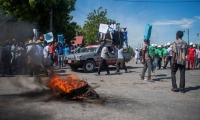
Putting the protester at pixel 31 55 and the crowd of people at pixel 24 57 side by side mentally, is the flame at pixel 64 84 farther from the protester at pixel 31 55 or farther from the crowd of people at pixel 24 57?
the protester at pixel 31 55

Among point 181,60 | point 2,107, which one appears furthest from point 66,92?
point 181,60

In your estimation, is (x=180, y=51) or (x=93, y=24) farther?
(x=93, y=24)

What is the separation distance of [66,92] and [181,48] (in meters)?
4.41

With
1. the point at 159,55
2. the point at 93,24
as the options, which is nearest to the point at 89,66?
the point at 159,55

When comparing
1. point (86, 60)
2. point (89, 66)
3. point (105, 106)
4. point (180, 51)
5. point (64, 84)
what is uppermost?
point (180, 51)

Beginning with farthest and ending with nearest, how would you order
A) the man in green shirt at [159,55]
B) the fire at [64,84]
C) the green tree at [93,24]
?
the green tree at [93,24] < the man in green shirt at [159,55] < the fire at [64,84]

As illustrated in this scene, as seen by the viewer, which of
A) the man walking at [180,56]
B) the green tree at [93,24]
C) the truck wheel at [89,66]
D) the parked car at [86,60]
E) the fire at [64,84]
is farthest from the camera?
the green tree at [93,24]

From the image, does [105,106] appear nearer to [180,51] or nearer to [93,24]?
[180,51]

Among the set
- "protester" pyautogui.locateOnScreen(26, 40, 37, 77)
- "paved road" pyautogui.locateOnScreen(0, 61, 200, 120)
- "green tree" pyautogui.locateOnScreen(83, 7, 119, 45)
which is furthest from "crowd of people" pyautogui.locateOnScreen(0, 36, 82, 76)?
"green tree" pyautogui.locateOnScreen(83, 7, 119, 45)

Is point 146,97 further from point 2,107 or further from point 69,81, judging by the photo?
point 2,107

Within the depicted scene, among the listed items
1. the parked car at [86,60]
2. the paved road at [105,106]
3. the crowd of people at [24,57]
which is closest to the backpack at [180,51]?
the paved road at [105,106]

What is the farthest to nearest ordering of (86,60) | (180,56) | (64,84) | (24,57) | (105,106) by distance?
(86,60)
(24,57)
(180,56)
(64,84)
(105,106)

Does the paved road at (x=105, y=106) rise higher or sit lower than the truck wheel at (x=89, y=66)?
lower

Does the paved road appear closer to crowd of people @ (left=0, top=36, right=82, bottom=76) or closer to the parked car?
crowd of people @ (left=0, top=36, right=82, bottom=76)
